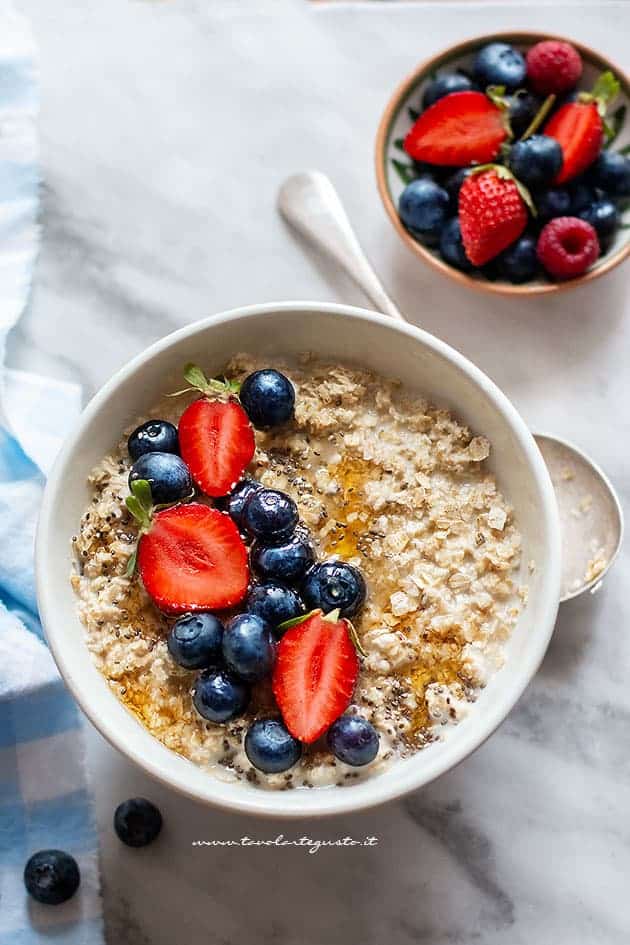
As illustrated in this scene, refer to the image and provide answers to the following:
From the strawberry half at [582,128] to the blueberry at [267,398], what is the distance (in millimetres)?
636

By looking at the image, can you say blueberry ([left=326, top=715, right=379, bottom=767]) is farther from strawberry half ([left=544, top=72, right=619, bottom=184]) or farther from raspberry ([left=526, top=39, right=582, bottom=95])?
raspberry ([left=526, top=39, right=582, bottom=95])

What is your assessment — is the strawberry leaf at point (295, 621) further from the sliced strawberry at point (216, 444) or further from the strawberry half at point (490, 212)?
the strawberry half at point (490, 212)

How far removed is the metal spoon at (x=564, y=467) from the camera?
1884mm

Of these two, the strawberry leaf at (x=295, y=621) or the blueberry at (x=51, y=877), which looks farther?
the blueberry at (x=51, y=877)

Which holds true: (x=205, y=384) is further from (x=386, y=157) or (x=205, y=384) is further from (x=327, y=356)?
(x=386, y=157)

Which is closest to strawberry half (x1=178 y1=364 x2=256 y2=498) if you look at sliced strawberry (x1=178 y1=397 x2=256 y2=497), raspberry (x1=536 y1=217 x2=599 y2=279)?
sliced strawberry (x1=178 y1=397 x2=256 y2=497)

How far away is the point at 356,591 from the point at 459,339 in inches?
23.7

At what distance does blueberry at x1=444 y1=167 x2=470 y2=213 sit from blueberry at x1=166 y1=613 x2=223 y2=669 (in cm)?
83

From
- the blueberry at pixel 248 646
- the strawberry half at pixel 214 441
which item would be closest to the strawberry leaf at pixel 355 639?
the blueberry at pixel 248 646

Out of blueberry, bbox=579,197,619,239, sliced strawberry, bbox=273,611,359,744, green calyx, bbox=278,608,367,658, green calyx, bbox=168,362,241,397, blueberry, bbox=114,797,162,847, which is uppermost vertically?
blueberry, bbox=579,197,619,239

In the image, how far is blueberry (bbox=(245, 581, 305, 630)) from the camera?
1.55 m

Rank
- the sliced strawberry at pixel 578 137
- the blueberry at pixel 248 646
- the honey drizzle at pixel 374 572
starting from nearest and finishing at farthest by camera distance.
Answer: the blueberry at pixel 248 646 < the honey drizzle at pixel 374 572 < the sliced strawberry at pixel 578 137

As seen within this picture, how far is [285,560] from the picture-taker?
156 centimetres

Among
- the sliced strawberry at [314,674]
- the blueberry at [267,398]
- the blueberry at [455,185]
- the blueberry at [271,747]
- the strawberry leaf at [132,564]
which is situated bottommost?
the blueberry at [271,747]
